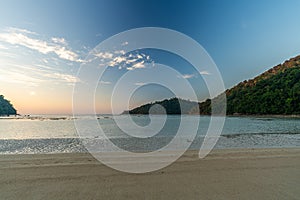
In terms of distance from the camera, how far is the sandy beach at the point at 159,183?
343cm

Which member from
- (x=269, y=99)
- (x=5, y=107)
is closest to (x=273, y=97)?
(x=269, y=99)

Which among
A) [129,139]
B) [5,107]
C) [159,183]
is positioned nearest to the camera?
[159,183]

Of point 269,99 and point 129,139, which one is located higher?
point 269,99

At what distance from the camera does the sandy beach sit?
3434 mm

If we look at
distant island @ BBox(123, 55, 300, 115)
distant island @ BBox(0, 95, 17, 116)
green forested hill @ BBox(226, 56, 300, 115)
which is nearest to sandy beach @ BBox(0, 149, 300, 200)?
distant island @ BBox(123, 55, 300, 115)

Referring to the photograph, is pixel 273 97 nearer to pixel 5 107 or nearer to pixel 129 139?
pixel 129 139

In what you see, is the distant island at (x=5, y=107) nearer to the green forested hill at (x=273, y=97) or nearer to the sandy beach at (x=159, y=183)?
the green forested hill at (x=273, y=97)

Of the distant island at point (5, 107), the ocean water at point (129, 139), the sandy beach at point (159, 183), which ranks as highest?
the distant island at point (5, 107)

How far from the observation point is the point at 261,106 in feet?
293

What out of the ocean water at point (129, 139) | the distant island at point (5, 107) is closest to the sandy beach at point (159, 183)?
the ocean water at point (129, 139)

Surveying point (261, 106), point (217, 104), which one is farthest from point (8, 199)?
point (217, 104)

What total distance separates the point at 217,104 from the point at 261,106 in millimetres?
29477

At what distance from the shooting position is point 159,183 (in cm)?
404

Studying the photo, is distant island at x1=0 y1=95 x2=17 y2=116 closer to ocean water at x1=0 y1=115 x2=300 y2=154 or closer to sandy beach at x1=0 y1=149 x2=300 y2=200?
ocean water at x1=0 y1=115 x2=300 y2=154
